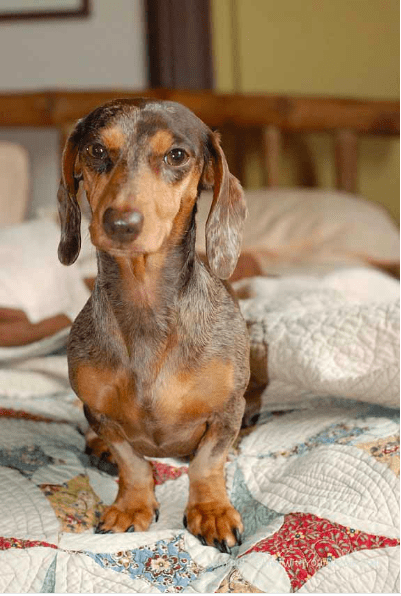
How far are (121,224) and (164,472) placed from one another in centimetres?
58

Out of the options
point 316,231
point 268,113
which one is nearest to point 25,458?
point 316,231

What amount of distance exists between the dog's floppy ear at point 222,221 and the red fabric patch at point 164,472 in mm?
427

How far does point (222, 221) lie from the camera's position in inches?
43.1

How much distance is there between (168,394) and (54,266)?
120cm

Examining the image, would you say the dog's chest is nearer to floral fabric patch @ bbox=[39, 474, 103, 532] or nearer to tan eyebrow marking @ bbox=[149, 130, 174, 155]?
floral fabric patch @ bbox=[39, 474, 103, 532]

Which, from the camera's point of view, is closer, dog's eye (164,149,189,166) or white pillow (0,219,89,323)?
dog's eye (164,149,189,166)

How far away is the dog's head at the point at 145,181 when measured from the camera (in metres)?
0.94

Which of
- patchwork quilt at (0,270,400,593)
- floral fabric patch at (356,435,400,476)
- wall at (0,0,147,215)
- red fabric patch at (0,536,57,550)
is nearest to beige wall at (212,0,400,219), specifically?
wall at (0,0,147,215)

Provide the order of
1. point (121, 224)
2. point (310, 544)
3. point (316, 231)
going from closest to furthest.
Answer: point (121, 224)
point (310, 544)
point (316, 231)

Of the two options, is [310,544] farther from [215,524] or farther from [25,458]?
[25,458]

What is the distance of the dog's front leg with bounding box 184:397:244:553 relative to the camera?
3.70ft

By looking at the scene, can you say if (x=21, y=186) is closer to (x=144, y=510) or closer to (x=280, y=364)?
(x=280, y=364)

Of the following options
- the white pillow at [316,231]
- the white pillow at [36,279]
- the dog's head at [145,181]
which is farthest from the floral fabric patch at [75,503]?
the white pillow at [316,231]

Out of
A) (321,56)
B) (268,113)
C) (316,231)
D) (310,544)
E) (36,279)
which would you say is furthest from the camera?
(321,56)
